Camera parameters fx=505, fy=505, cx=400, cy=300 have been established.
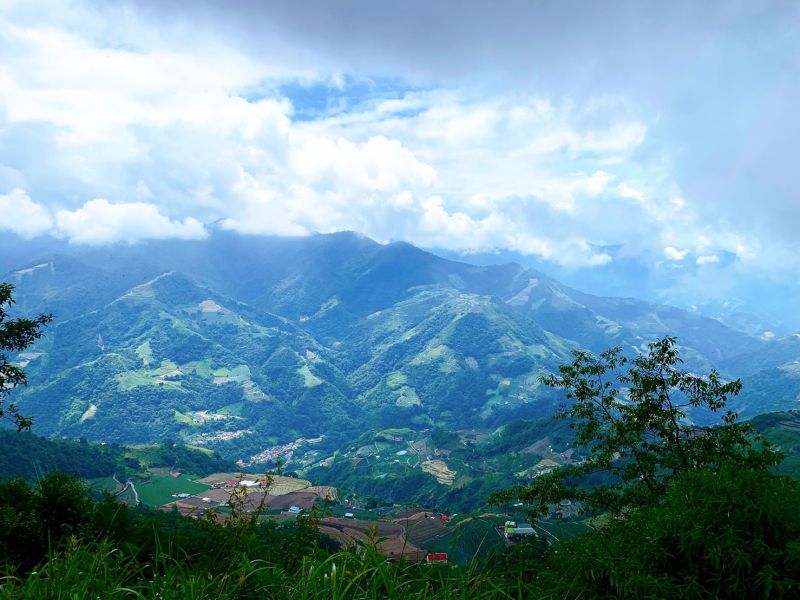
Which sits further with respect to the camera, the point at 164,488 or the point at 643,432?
the point at 164,488

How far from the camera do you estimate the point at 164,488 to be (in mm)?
142750

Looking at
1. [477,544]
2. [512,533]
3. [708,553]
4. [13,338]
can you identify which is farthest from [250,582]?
[13,338]

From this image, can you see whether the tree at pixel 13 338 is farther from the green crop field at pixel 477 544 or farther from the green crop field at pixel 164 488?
the green crop field at pixel 164 488

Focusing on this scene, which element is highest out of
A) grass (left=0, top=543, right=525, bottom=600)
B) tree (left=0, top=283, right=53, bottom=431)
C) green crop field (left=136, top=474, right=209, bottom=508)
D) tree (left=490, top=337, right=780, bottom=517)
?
tree (left=0, top=283, right=53, bottom=431)

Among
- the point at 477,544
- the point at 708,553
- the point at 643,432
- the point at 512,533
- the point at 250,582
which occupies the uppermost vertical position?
the point at 250,582

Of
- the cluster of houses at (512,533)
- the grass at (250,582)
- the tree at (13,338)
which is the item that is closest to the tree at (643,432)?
the cluster of houses at (512,533)

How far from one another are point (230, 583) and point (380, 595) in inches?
44.7

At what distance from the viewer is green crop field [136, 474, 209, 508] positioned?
5138 inches

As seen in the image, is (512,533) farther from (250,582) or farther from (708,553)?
(250,582)

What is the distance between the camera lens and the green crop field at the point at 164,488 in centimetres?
13050

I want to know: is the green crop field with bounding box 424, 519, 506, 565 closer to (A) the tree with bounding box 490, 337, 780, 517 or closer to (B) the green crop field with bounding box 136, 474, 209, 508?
(A) the tree with bounding box 490, 337, 780, 517

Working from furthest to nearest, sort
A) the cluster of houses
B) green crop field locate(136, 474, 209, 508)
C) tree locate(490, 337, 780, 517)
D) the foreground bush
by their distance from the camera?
green crop field locate(136, 474, 209, 508), tree locate(490, 337, 780, 517), the cluster of houses, the foreground bush

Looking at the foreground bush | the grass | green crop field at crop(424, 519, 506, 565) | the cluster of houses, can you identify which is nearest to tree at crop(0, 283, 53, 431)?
green crop field at crop(424, 519, 506, 565)

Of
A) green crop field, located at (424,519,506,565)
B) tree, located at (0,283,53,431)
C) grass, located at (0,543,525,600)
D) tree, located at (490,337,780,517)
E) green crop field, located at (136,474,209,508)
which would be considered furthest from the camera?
green crop field, located at (136,474,209,508)
